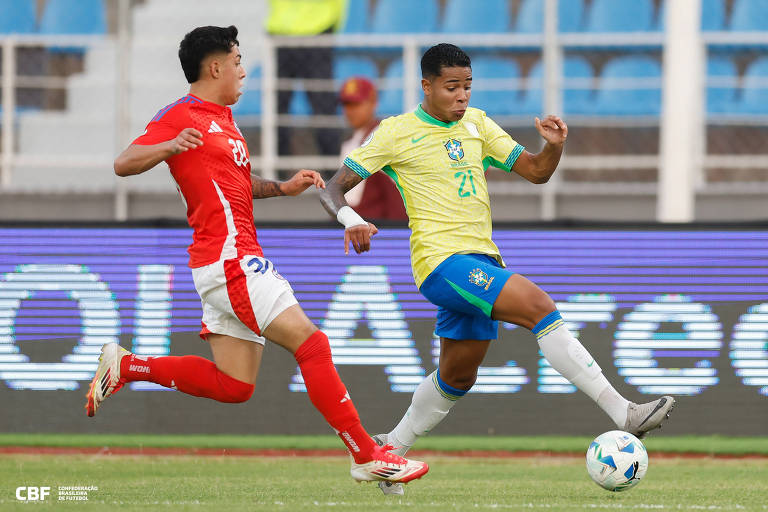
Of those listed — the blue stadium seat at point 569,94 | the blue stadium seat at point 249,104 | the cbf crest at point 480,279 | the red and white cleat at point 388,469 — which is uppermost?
the blue stadium seat at point 569,94

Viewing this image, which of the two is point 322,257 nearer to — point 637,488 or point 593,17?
point 637,488

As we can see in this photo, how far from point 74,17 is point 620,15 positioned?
5.90 metres

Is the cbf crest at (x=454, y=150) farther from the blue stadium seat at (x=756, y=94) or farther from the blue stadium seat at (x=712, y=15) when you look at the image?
the blue stadium seat at (x=712, y=15)

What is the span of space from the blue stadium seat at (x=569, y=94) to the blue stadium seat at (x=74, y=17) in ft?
15.7

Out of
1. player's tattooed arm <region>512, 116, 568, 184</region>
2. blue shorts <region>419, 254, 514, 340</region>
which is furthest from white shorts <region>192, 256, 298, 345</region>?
player's tattooed arm <region>512, 116, 568, 184</region>

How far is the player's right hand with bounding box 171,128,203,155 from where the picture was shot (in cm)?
576

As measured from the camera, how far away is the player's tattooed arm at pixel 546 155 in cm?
643

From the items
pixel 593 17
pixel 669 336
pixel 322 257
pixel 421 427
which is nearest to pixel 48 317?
pixel 322 257

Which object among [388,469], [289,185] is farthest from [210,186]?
[388,469]

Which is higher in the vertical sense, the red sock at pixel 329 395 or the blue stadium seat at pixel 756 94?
the blue stadium seat at pixel 756 94

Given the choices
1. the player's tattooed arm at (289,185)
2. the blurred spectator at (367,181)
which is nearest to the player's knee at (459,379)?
the player's tattooed arm at (289,185)

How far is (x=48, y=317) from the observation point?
28.9ft

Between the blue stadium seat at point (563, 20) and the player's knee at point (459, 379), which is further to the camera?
the blue stadium seat at point (563, 20)

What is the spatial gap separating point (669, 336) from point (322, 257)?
7.68 ft
